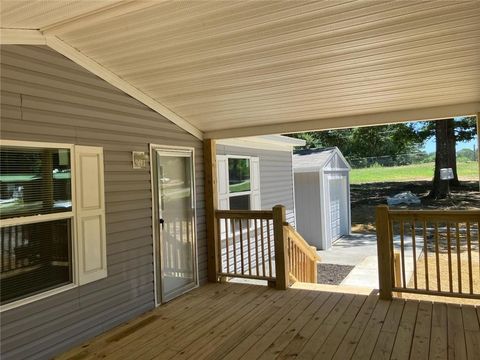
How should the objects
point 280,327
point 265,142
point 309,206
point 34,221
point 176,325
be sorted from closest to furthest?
point 34,221, point 280,327, point 176,325, point 265,142, point 309,206

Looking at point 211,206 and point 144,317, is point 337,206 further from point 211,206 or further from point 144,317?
point 144,317

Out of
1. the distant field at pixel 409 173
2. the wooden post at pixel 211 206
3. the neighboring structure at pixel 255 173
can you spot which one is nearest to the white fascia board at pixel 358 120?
the wooden post at pixel 211 206

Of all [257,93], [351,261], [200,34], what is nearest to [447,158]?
[351,261]

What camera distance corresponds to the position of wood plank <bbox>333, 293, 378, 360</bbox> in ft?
10.1

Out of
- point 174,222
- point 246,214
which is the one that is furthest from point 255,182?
point 174,222

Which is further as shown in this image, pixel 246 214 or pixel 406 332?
pixel 246 214

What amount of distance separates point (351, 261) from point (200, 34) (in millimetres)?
7489

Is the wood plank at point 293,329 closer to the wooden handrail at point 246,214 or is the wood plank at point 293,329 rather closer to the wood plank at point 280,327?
the wood plank at point 280,327

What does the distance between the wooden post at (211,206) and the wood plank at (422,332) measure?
8.70 feet

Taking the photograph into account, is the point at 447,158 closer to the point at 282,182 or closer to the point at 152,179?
the point at 282,182

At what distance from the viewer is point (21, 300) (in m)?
2.94

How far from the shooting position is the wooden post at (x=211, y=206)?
5.34 m

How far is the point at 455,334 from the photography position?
3309mm

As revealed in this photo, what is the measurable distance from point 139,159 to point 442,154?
48.5 feet
